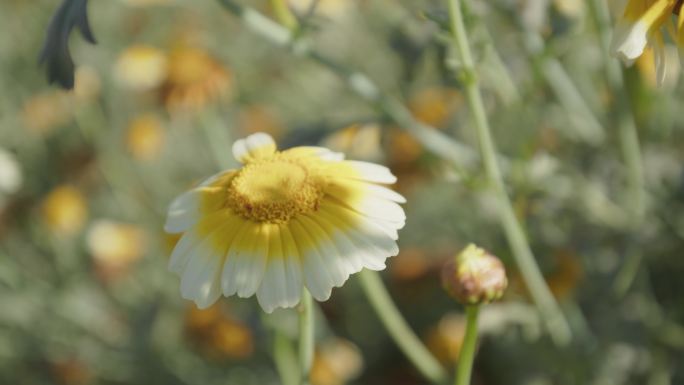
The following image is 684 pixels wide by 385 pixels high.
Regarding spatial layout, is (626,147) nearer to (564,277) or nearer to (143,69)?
(564,277)

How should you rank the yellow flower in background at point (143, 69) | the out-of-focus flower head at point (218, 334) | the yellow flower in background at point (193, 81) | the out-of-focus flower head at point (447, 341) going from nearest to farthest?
the out-of-focus flower head at point (447, 341), the out-of-focus flower head at point (218, 334), the yellow flower in background at point (193, 81), the yellow flower in background at point (143, 69)

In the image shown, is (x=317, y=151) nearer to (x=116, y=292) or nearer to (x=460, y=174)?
(x=460, y=174)

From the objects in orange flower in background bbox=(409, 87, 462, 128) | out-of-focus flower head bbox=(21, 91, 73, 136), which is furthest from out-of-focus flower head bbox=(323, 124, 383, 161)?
out-of-focus flower head bbox=(21, 91, 73, 136)

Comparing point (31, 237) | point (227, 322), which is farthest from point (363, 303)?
point (31, 237)

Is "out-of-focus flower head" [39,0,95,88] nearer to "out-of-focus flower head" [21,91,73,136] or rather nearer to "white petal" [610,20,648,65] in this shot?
"white petal" [610,20,648,65]

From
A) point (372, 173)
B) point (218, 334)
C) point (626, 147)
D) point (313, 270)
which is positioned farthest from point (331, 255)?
point (218, 334)

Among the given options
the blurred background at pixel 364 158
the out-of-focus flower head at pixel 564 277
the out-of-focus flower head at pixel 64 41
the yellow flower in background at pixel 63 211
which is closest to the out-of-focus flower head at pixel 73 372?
the blurred background at pixel 364 158

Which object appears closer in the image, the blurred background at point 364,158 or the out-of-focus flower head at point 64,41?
the out-of-focus flower head at point 64,41

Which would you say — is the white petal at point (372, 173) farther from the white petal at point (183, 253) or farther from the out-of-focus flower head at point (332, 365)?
the out-of-focus flower head at point (332, 365)
